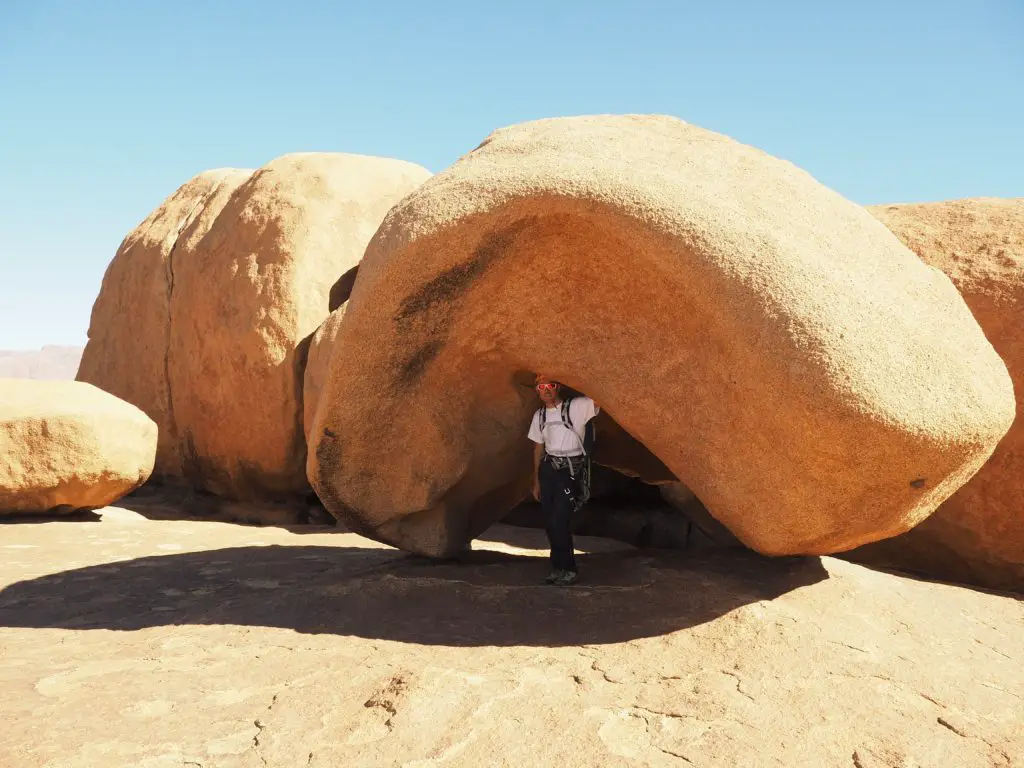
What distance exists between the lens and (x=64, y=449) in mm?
6066

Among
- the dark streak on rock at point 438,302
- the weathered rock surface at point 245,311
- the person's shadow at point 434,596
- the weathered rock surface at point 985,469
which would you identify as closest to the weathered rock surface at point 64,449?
the weathered rock surface at point 245,311

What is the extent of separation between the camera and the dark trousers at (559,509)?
13.2 ft

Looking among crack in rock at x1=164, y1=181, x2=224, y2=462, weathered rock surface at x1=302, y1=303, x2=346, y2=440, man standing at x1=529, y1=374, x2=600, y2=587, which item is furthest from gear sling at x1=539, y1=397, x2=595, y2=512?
crack in rock at x1=164, y1=181, x2=224, y2=462

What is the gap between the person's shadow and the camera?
3.42 metres

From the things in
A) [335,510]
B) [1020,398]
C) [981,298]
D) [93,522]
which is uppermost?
[981,298]

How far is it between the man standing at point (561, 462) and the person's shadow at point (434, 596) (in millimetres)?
167

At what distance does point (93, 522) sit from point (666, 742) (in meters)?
5.28

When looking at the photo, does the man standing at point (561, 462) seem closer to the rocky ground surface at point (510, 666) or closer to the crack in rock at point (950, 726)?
the rocky ground surface at point (510, 666)

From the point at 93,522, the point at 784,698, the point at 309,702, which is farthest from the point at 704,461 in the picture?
the point at 93,522

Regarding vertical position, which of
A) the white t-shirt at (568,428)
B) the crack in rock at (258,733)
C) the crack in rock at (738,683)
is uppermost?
the white t-shirt at (568,428)

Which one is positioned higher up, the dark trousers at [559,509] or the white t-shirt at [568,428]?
the white t-shirt at [568,428]

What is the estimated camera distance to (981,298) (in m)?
4.55

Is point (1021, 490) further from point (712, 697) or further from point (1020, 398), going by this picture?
point (712, 697)

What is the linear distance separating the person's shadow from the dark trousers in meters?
0.16
